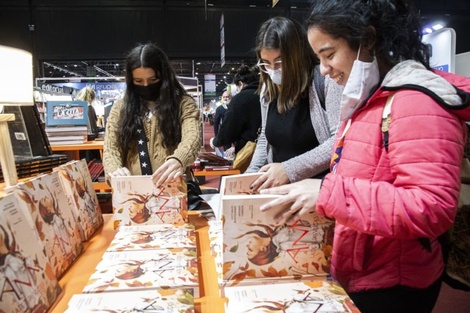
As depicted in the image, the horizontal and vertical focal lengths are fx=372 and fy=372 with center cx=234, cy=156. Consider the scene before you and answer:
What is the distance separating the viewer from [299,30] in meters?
1.47

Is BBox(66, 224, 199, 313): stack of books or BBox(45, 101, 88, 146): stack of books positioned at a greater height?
BBox(45, 101, 88, 146): stack of books

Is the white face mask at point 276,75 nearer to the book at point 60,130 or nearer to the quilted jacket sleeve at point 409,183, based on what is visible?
the quilted jacket sleeve at point 409,183

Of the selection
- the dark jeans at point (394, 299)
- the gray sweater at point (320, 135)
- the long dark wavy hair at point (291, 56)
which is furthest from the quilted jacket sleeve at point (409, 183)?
the long dark wavy hair at point (291, 56)

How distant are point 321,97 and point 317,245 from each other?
0.71 metres

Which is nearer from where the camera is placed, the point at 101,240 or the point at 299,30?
the point at 101,240

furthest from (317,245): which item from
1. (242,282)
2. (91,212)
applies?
(91,212)

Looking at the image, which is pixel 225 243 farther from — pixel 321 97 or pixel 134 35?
pixel 134 35

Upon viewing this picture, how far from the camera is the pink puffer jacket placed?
2.19 ft

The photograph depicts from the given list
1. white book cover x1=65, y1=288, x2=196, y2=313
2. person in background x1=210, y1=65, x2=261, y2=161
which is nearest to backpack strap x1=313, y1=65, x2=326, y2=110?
white book cover x1=65, y1=288, x2=196, y2=313

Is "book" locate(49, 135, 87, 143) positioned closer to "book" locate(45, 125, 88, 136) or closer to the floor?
"book" locate(45, 125, 88, 136)

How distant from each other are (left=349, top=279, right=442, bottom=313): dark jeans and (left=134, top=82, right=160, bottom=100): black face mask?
47.4 inches

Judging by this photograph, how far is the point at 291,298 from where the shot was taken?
0.79 m

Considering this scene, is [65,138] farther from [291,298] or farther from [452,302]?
[452,302]

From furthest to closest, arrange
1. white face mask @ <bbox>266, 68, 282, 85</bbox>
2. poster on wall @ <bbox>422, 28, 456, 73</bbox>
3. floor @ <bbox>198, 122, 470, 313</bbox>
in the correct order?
poster on wall @ <bbox>422, 28, 456, 73</bbox> → floor @ <bbox>198, 122, 470, 313</bbox> → white face mask @ <bbox>266, 68, 282, 85</bbox>
